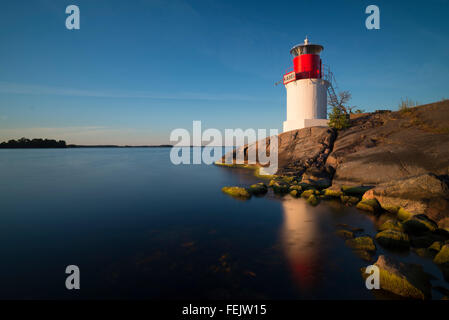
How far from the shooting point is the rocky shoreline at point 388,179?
23.8ft

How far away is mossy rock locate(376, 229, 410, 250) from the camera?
761 cm

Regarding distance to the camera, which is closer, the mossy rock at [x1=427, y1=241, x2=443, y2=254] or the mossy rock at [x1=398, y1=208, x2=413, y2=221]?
the mossy rock at [x1=427, y1=241, x2=443, y2=254]

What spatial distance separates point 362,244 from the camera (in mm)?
7746

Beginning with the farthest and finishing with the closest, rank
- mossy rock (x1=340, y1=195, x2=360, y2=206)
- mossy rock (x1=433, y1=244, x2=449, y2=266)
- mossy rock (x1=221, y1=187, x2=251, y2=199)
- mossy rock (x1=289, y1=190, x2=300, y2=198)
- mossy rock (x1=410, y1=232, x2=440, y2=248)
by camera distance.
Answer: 1. mossy rock (x1=221, y1=187, x2=251, y2=199)
2. mossy rock (x1=289, y1=190, x2=300, y2=198)
3. mossy rock (x1=340, y1=195, x2=360, y2=206)
4. mossy rock (x1=410, y1=232, x2=440, y2=248)
5. mossy rock (x1=433, y1=244, x2=449, y2=266)

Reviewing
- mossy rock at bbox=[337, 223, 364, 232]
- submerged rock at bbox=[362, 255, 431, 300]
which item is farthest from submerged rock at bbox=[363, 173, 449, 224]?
submerged rock at bbox=[362, 255, 431, 300]

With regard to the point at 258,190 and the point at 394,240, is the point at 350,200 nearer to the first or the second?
the point at 394,240

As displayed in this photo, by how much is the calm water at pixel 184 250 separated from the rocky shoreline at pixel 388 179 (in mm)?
785

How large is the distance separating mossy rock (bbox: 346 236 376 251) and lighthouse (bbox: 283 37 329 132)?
71.5 ft

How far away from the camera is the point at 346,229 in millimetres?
9617

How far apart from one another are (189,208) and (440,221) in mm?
12894

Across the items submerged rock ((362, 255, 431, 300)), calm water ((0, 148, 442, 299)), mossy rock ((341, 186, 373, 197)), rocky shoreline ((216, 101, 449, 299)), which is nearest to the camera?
submerged rock ((362, 255, 431, 300))

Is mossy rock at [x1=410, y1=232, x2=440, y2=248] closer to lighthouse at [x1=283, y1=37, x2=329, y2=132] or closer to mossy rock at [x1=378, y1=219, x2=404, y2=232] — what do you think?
mossy rock at [x1=378, y1=219, x2=404, y2=232]

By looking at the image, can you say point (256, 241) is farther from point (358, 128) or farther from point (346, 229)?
point (358, 128)

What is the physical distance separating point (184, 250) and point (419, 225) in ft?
→ 32.5
